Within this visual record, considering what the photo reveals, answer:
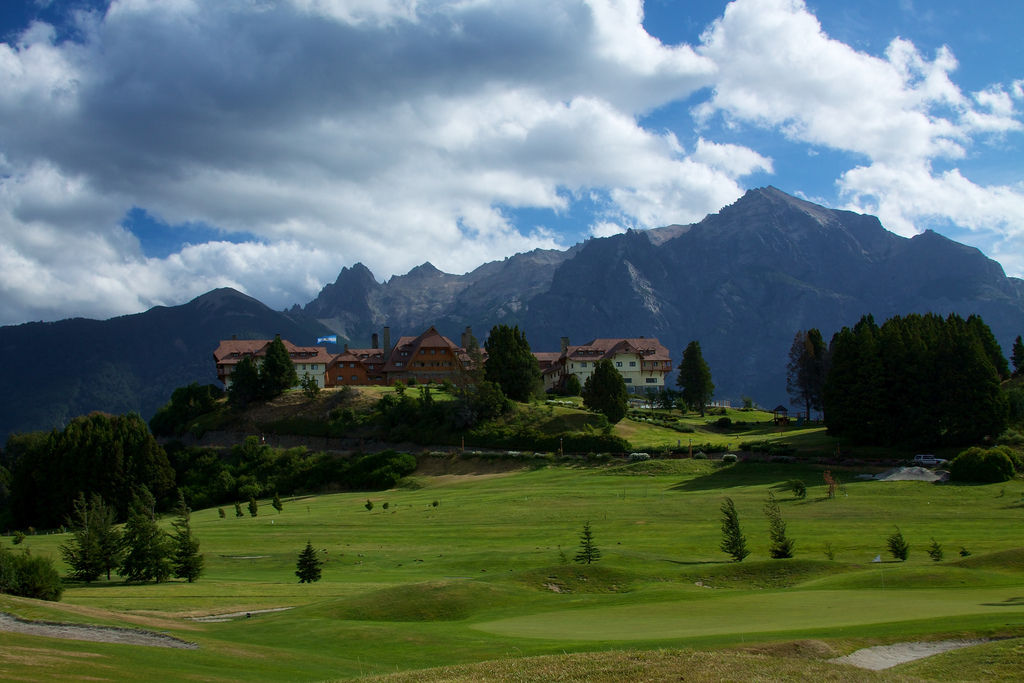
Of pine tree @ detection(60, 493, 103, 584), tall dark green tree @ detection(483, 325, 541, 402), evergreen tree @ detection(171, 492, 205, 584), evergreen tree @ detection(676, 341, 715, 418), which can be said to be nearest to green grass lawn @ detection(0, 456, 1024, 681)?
pine tree @ detection(60, 493, 103, 584)

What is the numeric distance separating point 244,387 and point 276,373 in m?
5.12

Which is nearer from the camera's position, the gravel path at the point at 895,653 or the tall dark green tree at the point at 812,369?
the gravel path at the point at 895,653

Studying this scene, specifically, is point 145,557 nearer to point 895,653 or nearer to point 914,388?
point 895,653

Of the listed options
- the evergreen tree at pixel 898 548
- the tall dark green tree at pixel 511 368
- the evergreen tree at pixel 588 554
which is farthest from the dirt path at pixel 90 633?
the tall dark green tree at pixel 511 368

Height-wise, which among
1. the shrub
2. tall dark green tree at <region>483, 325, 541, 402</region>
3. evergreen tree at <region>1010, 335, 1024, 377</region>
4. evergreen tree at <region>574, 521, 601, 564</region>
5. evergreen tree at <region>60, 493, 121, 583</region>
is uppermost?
tall dark green tree at <region>483, 325, 541, 402</region>

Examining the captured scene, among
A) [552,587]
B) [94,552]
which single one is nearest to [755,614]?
[552,587]

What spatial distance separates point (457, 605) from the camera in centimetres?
2408

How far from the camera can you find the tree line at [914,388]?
207ft

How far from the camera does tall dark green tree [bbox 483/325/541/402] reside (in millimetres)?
97562

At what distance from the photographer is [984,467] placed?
170 ft

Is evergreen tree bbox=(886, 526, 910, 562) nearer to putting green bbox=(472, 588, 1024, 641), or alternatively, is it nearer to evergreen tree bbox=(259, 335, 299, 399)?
putting green bbox=(472, 588, 1024, 641)

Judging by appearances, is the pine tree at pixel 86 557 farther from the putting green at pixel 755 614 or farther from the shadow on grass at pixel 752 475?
the shadow on grass at pixel 752 475

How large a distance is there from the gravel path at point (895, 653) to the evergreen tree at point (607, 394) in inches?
2734

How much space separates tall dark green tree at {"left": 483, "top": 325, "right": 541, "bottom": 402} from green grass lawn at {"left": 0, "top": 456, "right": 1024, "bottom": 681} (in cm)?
4113
